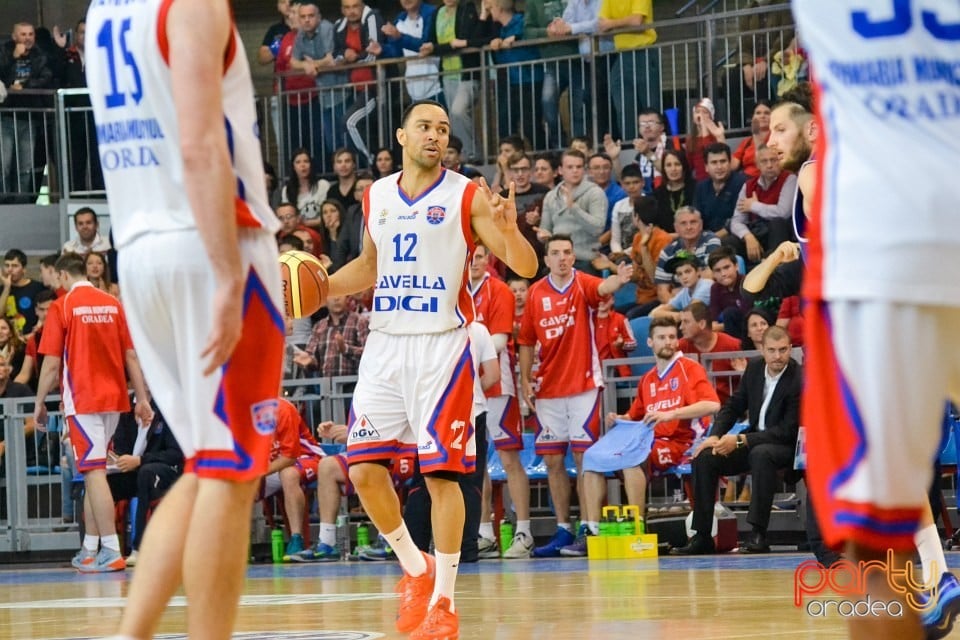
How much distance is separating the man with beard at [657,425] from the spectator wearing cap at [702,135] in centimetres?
328

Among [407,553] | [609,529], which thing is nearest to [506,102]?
[609,529]

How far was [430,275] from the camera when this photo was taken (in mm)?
7852

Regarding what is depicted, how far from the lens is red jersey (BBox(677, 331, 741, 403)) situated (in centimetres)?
1320

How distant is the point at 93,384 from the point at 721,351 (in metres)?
5.49

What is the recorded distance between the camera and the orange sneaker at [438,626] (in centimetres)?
672

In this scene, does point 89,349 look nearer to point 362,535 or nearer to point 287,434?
point 287,434

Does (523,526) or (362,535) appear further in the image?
(362,535)

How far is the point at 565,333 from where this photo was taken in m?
13.6

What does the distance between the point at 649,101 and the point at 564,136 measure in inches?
44.3

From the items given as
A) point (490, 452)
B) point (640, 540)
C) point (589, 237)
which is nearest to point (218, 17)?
point (640, 540)

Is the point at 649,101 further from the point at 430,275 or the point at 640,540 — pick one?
the point at 430,275

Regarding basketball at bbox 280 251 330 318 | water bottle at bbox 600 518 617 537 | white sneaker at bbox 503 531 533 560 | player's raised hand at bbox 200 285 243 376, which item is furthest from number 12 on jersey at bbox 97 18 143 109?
white sneaker at bbox 503 531 533 560

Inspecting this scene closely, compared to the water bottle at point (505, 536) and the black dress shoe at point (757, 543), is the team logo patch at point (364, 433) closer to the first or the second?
the black dress shoe at point (757, 543)

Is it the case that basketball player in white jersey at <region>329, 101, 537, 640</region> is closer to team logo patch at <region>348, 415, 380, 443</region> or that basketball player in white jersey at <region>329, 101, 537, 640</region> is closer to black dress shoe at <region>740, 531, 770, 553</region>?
team logo patch at <region>348, 415, 380, 443</region>
